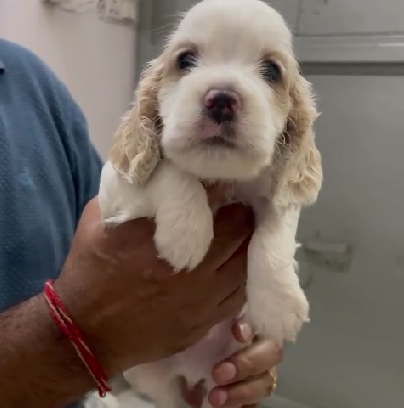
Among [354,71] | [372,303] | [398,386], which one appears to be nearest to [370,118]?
[354,71]

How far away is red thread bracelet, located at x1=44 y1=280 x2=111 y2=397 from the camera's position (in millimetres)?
907

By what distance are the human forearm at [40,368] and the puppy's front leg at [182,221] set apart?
23 cm

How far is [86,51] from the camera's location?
2014 mm

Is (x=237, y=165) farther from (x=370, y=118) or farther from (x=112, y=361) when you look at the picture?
(x=370, y=118)

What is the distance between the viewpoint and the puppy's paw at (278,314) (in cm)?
89

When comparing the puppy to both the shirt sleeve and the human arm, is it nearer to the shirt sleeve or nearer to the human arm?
the human arm

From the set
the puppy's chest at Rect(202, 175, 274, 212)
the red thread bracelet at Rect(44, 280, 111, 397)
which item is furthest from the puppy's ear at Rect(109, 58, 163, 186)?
the red thread bracelet at Rect(44, 280, 111, 397)

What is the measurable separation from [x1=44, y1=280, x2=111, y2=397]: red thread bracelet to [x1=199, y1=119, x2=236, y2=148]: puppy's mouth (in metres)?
0.36

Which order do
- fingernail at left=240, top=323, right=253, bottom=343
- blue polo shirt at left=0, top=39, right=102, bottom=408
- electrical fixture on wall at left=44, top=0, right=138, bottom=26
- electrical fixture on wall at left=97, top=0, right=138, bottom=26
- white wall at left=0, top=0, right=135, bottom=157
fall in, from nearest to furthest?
fingernail at left=240, top=323, right=253, bottom=343
blue polo shirt at left=0, top=39, right=102, bottom=408
white wall at left=0, top=0, right=135, bottom=157
electrical fixture on wall at left=44, top=0, right=138, bottom=26
electrical fixture on wall at left=97, top=0, right=138, bottom=26

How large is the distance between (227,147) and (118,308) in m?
0.30

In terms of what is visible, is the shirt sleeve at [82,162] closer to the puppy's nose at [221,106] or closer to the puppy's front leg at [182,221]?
the puppy's front leg at [182,221]

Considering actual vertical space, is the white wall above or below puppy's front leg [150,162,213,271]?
below

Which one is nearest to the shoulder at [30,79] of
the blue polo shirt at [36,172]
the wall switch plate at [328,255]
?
the blue polo shirt at [36,172]

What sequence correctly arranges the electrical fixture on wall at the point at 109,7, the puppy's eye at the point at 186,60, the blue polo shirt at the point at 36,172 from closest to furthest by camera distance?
the puppy's eye at the point at 186,60
the blue polo shirt at the point at 36,172
the electrical fixture on wall at the point at 109,7
